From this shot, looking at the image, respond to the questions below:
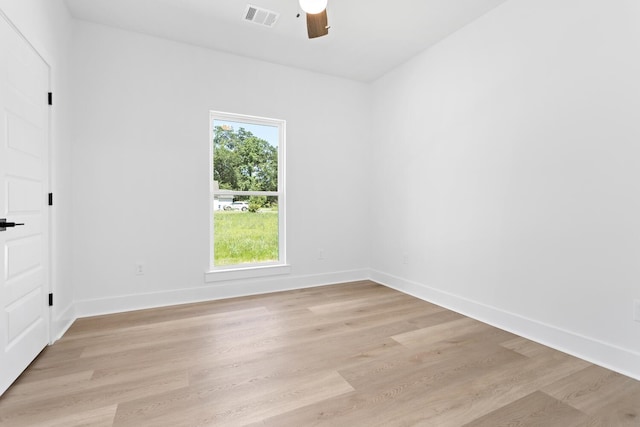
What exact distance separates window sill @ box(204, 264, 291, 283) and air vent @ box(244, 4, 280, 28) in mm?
2599

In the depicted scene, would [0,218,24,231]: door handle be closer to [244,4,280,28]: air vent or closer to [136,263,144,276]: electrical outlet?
[136,263,144,276]: electrical outlet

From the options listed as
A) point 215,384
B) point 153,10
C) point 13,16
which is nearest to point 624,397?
→ point 215,384

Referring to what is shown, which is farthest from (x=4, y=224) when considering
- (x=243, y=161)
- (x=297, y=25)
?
(x=297, y=25)

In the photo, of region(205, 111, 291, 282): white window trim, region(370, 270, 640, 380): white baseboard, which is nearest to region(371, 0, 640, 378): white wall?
region(370, 270, 640, 380): white baseboard

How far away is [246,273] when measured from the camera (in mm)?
3664

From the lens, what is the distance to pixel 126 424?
148 centimetres

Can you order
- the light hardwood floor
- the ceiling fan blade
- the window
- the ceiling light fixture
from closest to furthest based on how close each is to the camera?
the light hardwood floor → the ceiling light fixture → the ceiling fan blade → the window

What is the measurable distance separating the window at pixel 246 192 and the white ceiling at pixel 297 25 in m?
0.81

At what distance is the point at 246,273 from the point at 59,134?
2.17 metres

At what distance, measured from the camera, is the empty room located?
1.80 m

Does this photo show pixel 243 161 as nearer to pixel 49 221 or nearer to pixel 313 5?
pixel 49 221

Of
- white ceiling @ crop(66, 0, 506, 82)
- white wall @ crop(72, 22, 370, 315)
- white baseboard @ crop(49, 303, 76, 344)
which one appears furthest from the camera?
white wall @ crop(72, 22, 370, 315)

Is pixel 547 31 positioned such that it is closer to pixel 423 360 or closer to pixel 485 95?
pixel 485 95

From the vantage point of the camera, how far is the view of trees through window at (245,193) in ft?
11.9
